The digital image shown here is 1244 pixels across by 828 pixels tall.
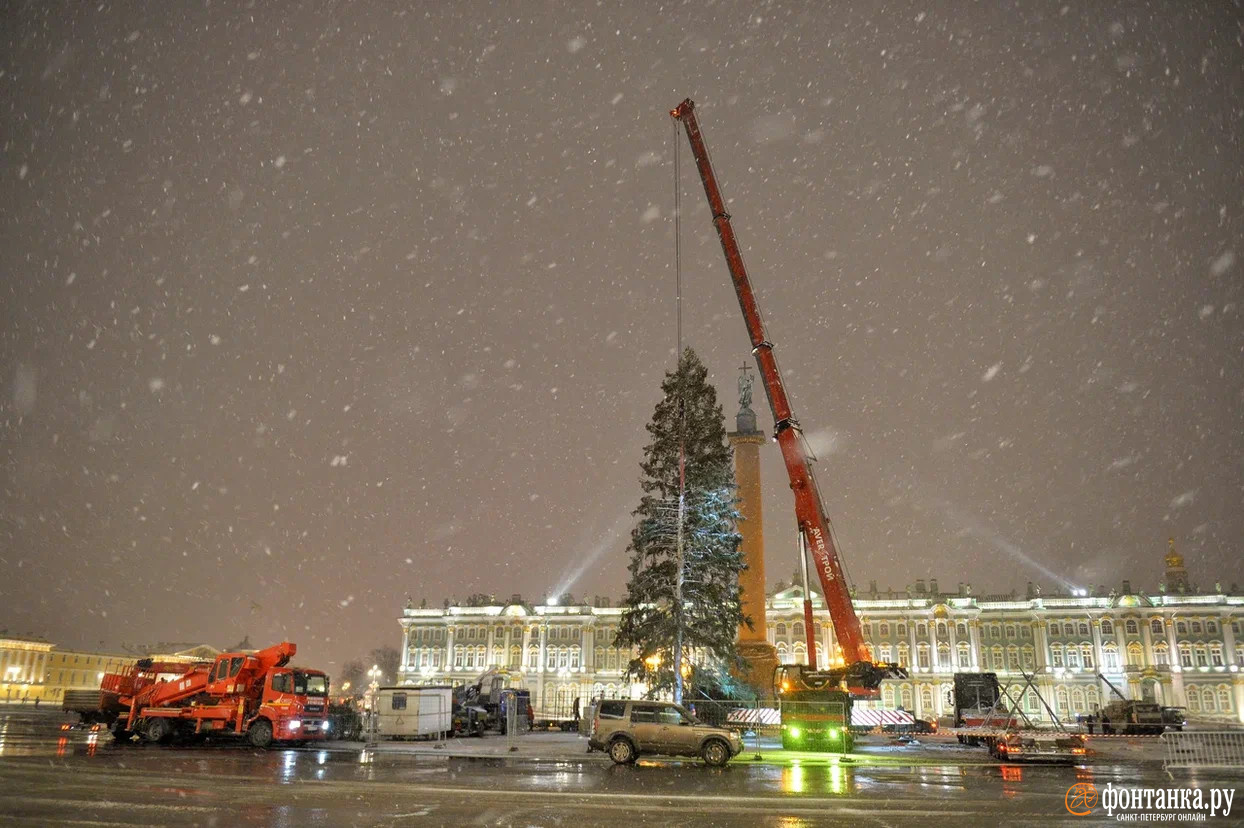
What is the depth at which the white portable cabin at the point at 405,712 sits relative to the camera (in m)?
27.8

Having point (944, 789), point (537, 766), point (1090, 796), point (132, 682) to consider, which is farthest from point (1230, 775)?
point (132, 682)

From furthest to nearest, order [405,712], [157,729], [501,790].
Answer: [405,712] → [157,729] → [501,790]

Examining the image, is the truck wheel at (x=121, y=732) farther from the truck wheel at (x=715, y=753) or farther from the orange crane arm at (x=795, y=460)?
the orange crane arm at (x=795, y=460)

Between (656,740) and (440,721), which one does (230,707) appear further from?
(656,740)

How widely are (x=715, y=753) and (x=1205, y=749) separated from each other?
41.0 feet

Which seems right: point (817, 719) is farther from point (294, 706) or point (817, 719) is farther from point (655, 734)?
point (294, 706)

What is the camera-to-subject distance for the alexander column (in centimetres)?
4069

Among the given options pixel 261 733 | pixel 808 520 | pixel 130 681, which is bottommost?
pixel 261 733

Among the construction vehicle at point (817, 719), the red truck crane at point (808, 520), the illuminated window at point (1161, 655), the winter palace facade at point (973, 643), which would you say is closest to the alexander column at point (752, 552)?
the red truck crane at point (808, 520)

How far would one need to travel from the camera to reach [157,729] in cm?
2539

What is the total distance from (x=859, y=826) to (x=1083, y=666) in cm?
8923

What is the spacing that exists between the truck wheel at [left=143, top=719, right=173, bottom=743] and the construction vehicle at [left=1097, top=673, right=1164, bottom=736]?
41.0m

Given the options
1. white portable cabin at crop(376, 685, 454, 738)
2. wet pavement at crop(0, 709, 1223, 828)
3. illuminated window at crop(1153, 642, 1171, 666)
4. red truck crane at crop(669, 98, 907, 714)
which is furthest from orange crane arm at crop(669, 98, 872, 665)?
illuminated window at crop(1153, 642, 1171, 666)

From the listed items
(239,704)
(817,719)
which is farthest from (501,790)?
(239,704)
